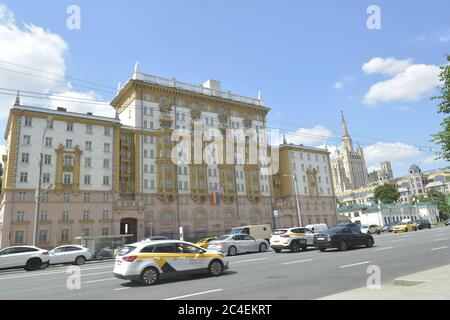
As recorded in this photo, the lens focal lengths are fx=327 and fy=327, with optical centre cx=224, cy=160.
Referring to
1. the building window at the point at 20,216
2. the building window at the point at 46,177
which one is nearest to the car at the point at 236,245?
the building window at the point at 20,216

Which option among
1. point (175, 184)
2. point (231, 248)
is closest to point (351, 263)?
point (231, 248)

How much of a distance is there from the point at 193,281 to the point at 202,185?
49156 millimetres

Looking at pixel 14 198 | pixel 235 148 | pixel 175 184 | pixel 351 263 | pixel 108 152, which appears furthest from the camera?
pixel 235 148

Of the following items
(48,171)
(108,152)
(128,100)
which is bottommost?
(48,171)

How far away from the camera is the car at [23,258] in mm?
21453

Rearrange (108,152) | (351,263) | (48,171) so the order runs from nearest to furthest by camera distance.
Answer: (351,263) < (48,171) < (108,152)

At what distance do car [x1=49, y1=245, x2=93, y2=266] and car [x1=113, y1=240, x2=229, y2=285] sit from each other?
15.3 metres

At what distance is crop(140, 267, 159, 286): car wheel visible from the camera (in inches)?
475

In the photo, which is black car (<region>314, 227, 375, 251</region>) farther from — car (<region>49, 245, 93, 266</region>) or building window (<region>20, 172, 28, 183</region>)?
building window (<region>20, 172, 28, 183</region>)

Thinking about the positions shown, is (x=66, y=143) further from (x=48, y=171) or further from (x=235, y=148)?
(x=235, y=148)

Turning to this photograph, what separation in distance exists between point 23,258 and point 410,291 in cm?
2294

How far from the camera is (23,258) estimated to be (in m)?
21.9

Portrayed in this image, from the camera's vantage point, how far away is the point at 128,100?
203 ft

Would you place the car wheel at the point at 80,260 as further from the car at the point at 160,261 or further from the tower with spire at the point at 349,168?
the tower with spire at the point at 349,168
